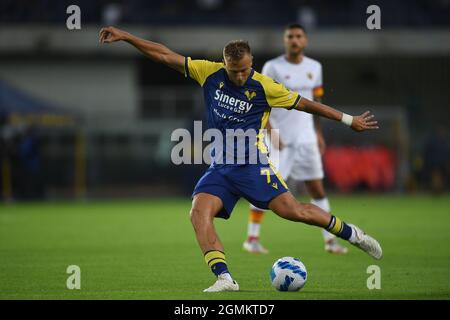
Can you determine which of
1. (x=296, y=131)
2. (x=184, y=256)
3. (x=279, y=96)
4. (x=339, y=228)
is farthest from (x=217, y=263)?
(x=296, y=131)

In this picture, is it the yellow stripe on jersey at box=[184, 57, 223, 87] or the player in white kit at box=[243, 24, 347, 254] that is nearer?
the yellow stripe on jersey at box=[184, 57, 223, 87]

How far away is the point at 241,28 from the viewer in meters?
33.2

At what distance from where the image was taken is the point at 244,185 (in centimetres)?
890

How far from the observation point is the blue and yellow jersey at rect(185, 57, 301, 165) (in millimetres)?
8844

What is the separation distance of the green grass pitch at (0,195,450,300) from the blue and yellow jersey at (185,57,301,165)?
1.47 meters

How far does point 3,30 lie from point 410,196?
14398 millimetres

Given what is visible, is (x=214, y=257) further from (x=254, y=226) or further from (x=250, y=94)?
(x=254, y=226)

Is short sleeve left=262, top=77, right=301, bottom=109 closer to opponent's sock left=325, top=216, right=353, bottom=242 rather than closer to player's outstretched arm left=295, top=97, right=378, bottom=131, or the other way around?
player's outstretched arm left=295, top=97, right=378, bottom=131

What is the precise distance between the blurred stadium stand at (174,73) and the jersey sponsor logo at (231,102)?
18866 millimetres

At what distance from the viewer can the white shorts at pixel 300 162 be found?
12.4 m

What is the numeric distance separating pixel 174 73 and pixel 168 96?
2.24m

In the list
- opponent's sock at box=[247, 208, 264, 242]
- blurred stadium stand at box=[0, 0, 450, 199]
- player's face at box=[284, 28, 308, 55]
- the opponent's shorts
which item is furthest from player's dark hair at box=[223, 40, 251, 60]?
blurred stadium stand at box=[0, 0, 450, 199]

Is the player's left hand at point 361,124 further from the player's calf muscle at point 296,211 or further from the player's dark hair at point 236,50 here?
the player's dark hair at point 236,50
